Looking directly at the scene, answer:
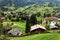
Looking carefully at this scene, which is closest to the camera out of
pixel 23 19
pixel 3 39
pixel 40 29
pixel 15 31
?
pixel 3 39

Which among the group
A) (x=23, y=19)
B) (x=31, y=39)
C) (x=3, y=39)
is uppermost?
(x=3, y=39)

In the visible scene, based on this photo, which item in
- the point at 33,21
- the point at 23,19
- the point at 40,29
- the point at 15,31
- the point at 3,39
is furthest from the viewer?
the point at 23,19

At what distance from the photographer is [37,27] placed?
8994cm

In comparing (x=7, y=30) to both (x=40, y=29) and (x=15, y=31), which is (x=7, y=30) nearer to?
(x=15, y=31)

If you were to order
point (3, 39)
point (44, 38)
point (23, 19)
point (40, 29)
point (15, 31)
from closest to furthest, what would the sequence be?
point (3, 39) → point (44, 38) → point (15, 31) → point (40, 29) → point (23, 19)

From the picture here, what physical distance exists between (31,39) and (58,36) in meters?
8.26

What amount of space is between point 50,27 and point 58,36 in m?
35.5

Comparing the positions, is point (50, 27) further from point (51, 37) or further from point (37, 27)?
point (51, 37)

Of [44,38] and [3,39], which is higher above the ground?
[3,39]

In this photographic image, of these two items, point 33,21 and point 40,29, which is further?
point 33,21

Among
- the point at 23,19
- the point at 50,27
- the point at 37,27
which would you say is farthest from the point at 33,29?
the point at 23,19

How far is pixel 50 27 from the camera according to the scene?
311 feet

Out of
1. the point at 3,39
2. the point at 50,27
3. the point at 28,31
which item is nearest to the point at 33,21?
the point at 50,27

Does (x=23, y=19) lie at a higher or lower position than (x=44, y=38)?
lower
